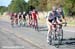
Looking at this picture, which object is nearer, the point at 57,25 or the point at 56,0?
the point at 57,25

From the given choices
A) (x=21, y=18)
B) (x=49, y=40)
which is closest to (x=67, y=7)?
(x=21, y=18)

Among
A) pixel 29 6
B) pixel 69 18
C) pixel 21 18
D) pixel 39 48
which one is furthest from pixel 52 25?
pixel 29 6

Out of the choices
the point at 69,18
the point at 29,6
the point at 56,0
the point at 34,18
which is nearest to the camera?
the point at 34,18

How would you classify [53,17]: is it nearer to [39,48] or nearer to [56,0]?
[39,48]

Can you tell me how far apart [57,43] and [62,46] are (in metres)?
0.32

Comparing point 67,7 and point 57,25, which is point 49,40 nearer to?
point 57,25

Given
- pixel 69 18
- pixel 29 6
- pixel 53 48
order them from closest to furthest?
1. pixel 53 48
2. pixel 69 18
3. pixel 29 6

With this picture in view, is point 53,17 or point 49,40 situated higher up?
point 53,17

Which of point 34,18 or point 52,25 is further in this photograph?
point 34,18

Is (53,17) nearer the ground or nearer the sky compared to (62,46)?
nearer the sky

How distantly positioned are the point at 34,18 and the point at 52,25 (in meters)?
15.8

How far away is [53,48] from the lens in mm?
16984

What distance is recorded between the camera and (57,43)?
59.2 feet

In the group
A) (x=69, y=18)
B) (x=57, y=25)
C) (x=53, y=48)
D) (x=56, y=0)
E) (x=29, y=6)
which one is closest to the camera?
(x=53, y=48)
